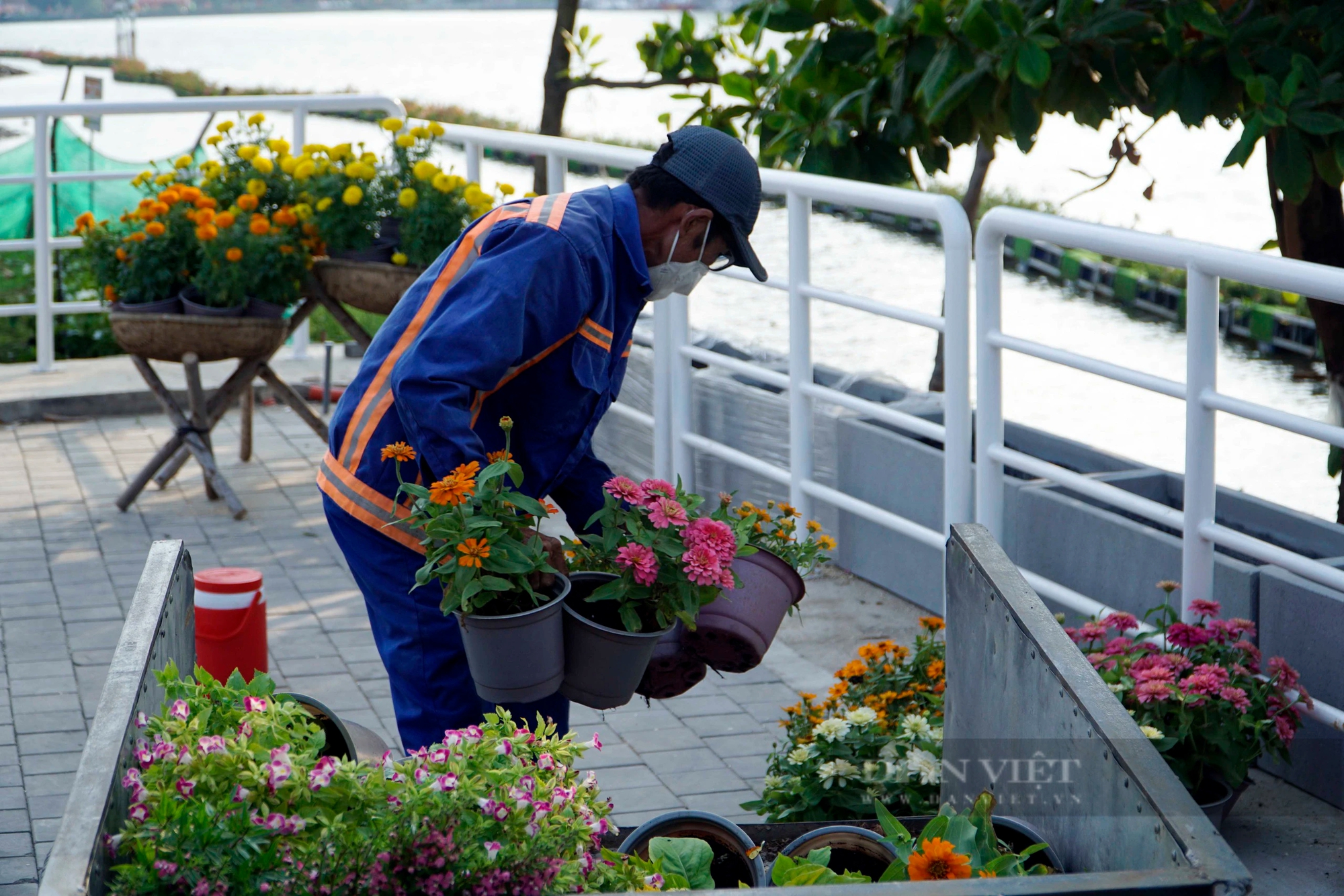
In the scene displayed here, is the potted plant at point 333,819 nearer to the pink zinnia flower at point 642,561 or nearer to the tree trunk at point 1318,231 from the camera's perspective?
the pink zinnia flower at point 642,561

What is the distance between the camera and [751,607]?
266cm

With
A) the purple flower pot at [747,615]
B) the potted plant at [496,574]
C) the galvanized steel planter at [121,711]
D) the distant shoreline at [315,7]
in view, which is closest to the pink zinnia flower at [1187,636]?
the purple flower pot at [747,615]

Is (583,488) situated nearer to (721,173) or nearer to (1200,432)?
(721,173)

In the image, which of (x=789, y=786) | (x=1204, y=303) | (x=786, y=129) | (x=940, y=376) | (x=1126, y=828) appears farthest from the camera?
(x=940, y=376)

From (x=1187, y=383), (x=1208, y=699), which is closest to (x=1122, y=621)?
(x=1208, y=699)

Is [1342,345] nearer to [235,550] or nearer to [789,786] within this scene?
[789,786]

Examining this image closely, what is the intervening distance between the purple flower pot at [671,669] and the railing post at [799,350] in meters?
2.45

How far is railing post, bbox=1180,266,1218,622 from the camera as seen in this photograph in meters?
3.45

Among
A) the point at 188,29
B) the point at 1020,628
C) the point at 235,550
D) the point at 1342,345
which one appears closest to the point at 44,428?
the point at 235,550

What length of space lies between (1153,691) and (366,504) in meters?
1.70

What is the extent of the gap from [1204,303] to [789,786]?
4.96 ft

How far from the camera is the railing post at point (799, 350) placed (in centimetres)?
510

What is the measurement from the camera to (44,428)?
24.4 ft

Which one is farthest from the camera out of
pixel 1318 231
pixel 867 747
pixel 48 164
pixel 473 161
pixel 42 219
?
pixel 48 164
